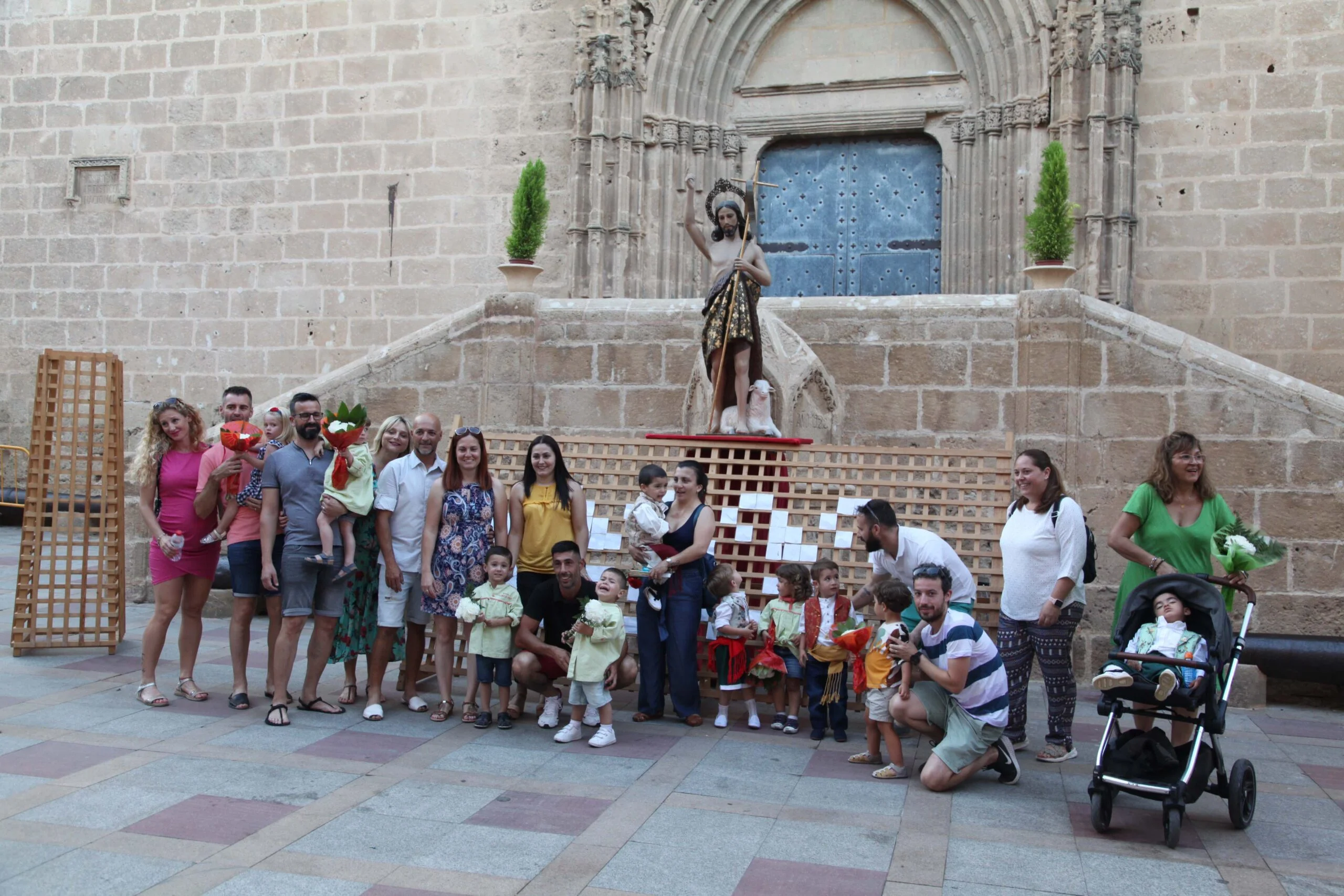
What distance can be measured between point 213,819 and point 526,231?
21.8 feet

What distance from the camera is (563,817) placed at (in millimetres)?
4641

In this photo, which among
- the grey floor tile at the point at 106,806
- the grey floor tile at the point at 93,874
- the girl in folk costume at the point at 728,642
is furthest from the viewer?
the girl in folk costume at the point at 728,642

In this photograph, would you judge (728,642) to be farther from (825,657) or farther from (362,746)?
(362,746)

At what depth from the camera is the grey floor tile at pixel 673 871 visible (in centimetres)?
392

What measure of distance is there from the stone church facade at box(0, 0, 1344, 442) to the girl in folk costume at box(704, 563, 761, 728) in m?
7.02

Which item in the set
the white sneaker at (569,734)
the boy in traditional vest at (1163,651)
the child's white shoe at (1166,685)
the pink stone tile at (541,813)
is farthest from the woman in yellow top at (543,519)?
the child's white shoe at (1166,685)

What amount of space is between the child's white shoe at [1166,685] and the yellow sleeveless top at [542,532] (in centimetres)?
303

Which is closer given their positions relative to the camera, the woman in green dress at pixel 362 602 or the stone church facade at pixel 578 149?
the woman in green dress at pixel 362 602

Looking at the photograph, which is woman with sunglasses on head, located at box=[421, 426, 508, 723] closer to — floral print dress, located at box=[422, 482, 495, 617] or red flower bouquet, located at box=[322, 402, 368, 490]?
floral print dress, located at box=[422, 482, 495, 617]

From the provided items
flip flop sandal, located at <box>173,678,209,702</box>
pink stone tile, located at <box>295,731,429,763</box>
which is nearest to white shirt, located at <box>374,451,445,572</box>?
pink stone tile, located at <box>295,731,429,763</box>

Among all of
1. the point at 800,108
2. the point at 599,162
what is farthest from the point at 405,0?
the point at 800,108

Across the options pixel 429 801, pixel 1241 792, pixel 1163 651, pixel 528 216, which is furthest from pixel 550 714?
pixel 528 216

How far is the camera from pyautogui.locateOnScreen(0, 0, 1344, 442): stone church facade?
11.8 m

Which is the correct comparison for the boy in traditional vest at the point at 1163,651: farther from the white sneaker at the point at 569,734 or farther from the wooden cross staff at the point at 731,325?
the wooden cross staff at the point at 731,325
